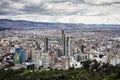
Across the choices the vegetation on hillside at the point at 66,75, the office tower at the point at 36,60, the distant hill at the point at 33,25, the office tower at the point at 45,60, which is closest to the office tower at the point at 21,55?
the office tower at the point at 36,60

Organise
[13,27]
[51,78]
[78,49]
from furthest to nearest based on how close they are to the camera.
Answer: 1. [13,27]
2. [78,49]
3. [51,78]

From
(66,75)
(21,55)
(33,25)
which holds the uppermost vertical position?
(66,75)

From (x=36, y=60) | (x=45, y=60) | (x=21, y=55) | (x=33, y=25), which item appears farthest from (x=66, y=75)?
Answer: (x=33, y=25)

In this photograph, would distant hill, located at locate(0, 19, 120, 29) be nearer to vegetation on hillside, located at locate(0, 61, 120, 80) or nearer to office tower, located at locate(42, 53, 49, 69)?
office tower, located at locate(42, 53, 49, 69)

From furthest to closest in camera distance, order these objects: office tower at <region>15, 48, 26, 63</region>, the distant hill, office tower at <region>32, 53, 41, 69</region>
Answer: the distant hill → office tower at <region>15, 48, 26, 63</region> → office tower at <region>32, 53, 41, 69</region>

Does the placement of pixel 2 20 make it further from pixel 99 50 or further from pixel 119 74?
pixel 119 74

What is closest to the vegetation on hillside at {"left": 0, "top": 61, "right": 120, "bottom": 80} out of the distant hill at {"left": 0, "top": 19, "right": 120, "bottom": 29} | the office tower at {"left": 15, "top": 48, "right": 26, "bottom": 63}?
the office tower at {"left": 15, "top": 48, "right": 26, "bottom": 63}

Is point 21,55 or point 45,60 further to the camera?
point 21,55

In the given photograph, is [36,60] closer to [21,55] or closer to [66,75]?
[21,55]

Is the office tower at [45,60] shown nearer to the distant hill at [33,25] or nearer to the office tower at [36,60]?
the office tower at [36,60]

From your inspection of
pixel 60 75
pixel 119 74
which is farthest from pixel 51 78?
pixel 119 74

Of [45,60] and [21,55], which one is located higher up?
[45,60]
